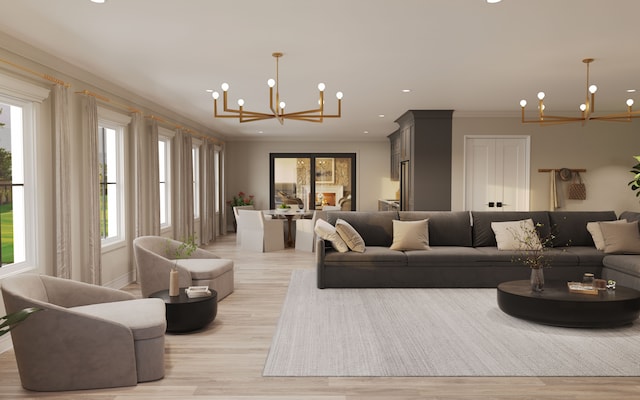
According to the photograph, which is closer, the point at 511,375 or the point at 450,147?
the point at 511,375

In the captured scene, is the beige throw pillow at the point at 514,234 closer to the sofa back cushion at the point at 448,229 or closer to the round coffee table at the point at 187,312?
the sofa back cushion at the point at 448,229

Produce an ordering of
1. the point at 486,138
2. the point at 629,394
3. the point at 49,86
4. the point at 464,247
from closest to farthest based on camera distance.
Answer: the point at 629,394, the point at 49,86, the point at 464,247, the point at 486,138

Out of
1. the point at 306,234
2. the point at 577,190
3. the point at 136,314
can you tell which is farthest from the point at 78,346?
the point at 577,190

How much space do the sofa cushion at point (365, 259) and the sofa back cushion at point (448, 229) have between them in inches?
32.1

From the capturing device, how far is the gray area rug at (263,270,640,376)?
3348mm

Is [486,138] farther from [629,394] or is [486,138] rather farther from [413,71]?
[629,394]

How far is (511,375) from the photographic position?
3.23m

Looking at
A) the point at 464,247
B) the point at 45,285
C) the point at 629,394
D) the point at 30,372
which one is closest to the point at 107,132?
the point at 45,285

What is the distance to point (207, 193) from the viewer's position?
1051 centimetres

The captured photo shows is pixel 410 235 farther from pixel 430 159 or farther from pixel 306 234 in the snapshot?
pixel 306 234

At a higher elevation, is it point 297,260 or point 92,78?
point 92,78

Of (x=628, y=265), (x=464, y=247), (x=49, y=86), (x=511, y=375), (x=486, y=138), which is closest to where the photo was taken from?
(x=511, y=375)

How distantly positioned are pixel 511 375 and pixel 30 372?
3028 mm

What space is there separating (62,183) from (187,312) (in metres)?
1.83
